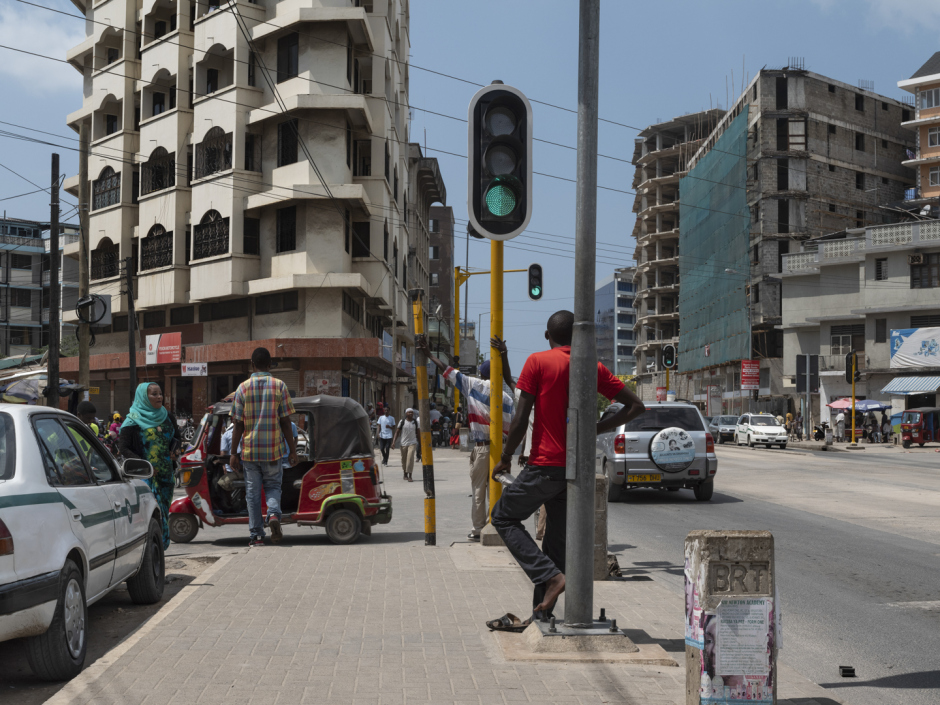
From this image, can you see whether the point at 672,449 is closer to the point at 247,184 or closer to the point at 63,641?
the point at 63,641

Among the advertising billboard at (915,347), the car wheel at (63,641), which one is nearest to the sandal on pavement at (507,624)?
the car wheel at (63,641)

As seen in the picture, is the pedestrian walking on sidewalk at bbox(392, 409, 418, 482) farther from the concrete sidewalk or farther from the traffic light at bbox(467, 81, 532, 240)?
the traffic light at bbox(467, 81, 532, 240)

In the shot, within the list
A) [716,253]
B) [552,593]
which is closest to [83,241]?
[552,593]

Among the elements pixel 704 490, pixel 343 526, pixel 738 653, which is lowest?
pixel 704 490

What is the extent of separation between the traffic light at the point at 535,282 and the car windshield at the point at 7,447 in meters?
15.4

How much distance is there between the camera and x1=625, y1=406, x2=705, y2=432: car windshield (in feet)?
55.3

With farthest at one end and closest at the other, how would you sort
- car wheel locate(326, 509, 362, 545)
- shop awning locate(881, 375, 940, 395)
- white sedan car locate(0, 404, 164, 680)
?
1. shop awning locate(881, 375, 940, 395)
2. car wheel locate(326, 509, 362, 545)
3. white sedan car locate(0, 404, 164, 680)

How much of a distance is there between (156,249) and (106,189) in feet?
18.6

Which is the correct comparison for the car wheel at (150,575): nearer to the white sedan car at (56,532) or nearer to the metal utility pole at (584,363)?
the white sedan car at (56,532)

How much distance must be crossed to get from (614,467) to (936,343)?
4420 cm

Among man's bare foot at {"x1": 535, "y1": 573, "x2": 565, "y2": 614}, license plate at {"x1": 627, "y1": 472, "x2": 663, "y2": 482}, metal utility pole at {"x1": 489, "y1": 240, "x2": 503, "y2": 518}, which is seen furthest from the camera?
license plate at {"x1": 627, "y1": 472, "x2": 663, "y2": 482}

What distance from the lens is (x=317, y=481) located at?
36.4ft

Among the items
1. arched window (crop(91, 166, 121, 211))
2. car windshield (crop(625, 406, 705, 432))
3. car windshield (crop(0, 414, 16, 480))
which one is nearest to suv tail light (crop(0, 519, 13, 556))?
car windshield (crop(0, 414, 16, 480))

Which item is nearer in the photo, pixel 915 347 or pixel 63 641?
pixel 63 641
